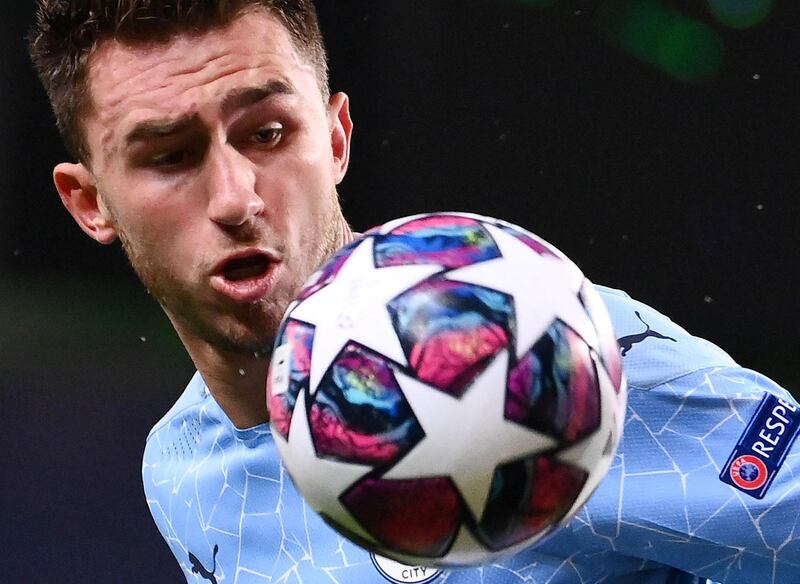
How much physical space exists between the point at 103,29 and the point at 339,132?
568 mm

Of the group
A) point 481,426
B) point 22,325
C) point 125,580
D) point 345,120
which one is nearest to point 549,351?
point 481,426

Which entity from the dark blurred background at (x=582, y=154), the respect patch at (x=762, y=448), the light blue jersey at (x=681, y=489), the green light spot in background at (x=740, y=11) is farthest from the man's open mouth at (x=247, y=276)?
the green light spot in background at (x=740, y=11)

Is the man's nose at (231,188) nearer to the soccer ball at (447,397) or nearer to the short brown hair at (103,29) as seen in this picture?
the short brown hair at (103,29)

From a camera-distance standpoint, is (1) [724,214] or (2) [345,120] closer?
(2) [345,120]

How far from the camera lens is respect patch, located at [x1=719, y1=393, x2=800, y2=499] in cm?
217

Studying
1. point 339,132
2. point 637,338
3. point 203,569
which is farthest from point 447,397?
point 203,569

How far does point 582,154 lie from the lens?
5.59 m

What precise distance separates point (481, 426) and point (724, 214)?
158 inches

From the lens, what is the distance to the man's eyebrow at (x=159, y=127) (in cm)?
254

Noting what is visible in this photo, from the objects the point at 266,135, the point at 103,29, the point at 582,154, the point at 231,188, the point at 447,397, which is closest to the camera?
the point at 447,397

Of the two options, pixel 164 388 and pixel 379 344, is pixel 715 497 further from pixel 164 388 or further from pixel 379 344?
pixel 164 388

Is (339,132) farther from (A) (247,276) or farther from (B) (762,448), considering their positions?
(B) (762,448)

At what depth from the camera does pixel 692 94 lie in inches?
217

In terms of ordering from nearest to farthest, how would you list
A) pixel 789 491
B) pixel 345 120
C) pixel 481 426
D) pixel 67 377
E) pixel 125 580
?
pixel 481 426
pixel 789 491
pixel 345 120
pixel 125 580
pixel 67 377
